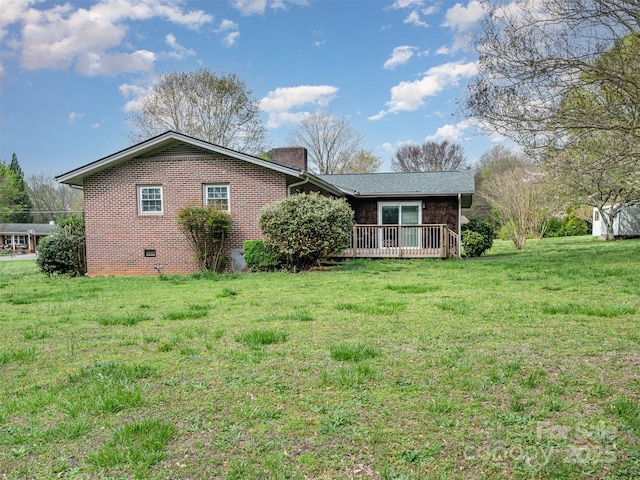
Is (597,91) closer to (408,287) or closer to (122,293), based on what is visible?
(408,287)

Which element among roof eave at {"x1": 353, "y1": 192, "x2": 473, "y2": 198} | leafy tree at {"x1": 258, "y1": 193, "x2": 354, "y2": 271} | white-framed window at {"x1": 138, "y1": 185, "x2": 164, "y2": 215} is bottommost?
leafy tree at {"x1": 258, "y1": 193, "x2": 354, "y2": 271}

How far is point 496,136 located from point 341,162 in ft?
89.2

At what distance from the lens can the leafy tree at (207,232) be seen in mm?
11539

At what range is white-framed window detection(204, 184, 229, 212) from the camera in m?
12.5

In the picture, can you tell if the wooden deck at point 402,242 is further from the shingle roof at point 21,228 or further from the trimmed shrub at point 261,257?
the shingle roof at point 21,228

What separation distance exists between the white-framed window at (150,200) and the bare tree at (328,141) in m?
24.7

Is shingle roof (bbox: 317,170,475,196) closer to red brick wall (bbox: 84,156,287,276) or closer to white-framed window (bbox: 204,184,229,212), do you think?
red brick wall (bbox: 84,156,287,276)

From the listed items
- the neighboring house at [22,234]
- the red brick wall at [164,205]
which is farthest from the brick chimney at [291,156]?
the neighboring house at [22,234]

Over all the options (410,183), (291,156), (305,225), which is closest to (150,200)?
(305,225)

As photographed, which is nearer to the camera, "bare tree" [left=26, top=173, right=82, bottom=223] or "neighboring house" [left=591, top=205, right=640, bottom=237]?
"neighboring house" [left=591, top=205, right=640, bottom=237]

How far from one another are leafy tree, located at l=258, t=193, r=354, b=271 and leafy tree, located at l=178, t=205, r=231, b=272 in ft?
4.90

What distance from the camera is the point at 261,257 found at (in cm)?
1165

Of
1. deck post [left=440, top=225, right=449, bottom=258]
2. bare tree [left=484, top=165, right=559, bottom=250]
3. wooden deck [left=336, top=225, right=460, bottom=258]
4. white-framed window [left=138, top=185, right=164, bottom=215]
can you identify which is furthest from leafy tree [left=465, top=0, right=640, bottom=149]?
bare tree [left=484, top=165, right=559, bottom=250]

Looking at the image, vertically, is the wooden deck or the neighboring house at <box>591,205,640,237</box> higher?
the neighboring house at <box>591,205,640,237</box>
